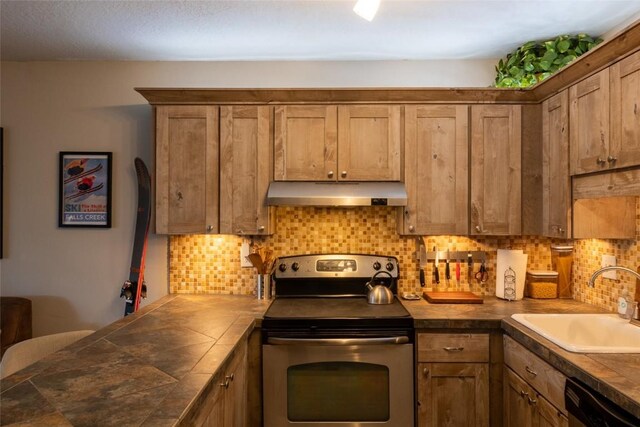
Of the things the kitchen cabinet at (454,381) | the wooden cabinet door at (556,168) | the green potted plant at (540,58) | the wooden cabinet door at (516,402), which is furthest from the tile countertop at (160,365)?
the green potted plant at (540,58)

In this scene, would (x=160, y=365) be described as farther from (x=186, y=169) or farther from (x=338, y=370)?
(x=186, y=169)

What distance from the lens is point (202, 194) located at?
2.48 meters

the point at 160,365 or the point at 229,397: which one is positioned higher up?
the point at 160,365

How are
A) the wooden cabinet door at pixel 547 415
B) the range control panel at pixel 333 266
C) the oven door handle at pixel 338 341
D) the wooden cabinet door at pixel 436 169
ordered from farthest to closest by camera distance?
the range control panel at pixel 333 266 < the wooden cabinet door at pixel 436 169 < the oven door handle at pixel 338 341 < the wooden cabinet door at pixel 547 415

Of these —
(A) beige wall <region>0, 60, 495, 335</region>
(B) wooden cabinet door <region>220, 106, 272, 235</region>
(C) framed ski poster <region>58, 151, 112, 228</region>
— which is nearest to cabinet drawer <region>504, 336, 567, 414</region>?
(B) wooden cabinet door <region>220, 106, 272, 235</region>

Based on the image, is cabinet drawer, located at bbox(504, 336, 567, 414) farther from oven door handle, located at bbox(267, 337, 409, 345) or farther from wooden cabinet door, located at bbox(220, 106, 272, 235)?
wooden cabinet door, located at bbox(220, 106, 272, 235)

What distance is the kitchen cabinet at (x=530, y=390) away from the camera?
5.32 ft

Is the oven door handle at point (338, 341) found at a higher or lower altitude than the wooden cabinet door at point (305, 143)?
lower

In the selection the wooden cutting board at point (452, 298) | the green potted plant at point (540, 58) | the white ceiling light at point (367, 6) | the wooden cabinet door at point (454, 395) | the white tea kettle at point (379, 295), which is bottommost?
the wooden cabinet door at point (454, 395)

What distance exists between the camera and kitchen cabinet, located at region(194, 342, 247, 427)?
1399mm

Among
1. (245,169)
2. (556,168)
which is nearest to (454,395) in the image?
(556,168)

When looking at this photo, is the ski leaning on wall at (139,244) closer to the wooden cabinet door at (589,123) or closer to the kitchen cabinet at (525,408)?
the kitchen cabinet at (525,408)

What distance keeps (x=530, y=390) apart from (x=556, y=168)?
4.07 ft

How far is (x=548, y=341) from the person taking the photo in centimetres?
174
